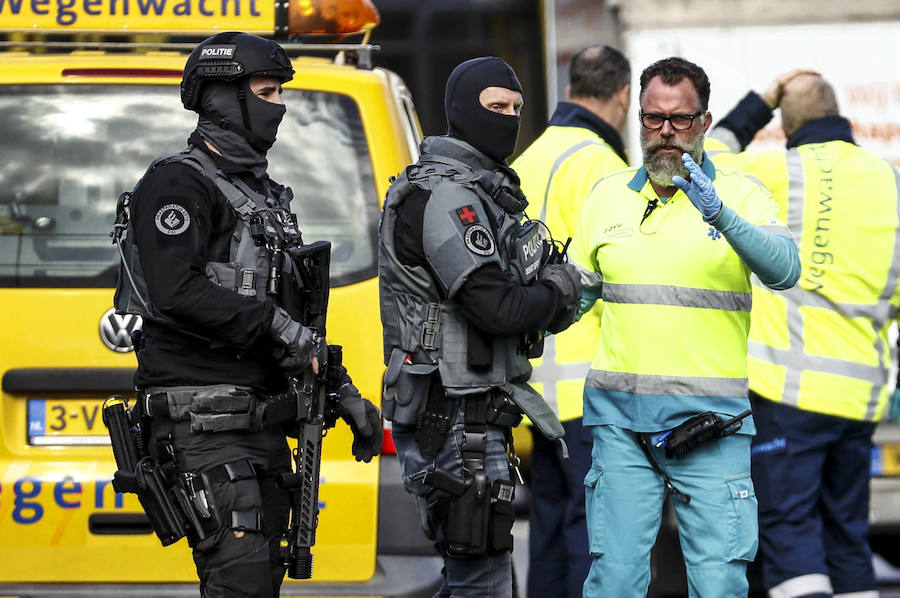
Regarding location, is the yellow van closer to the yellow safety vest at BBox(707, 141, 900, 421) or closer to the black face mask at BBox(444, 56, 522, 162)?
the black face mask at BBox(444, 56, 522, 162)

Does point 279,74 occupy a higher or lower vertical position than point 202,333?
higher

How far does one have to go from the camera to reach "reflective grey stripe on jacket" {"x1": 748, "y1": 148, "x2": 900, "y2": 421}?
5508 millimetres

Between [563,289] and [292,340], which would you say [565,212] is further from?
[292,340]

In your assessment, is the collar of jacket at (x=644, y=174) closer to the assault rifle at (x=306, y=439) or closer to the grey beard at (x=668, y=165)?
the grey beard at (x=668, y=165)

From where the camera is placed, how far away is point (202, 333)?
3926 mm

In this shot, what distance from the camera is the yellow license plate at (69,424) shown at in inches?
183

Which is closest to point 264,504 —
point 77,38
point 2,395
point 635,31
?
point 2,395

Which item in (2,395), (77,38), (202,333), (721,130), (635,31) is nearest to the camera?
(202,333)

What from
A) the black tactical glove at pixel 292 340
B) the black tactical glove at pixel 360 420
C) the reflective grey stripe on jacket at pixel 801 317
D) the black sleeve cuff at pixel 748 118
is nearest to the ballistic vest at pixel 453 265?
the black tactical glove at pixel 360 420

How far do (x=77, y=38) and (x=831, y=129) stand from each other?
2.74 m

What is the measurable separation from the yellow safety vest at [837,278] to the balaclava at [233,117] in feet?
6.65

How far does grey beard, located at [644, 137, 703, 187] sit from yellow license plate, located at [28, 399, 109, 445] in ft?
5.90

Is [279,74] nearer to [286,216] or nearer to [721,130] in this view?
[286,216]

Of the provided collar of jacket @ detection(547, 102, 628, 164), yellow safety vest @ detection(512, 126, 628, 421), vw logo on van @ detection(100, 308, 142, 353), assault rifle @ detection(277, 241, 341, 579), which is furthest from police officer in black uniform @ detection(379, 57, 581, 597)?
collar of jacket @ detection(547, 102, 628, 164)
